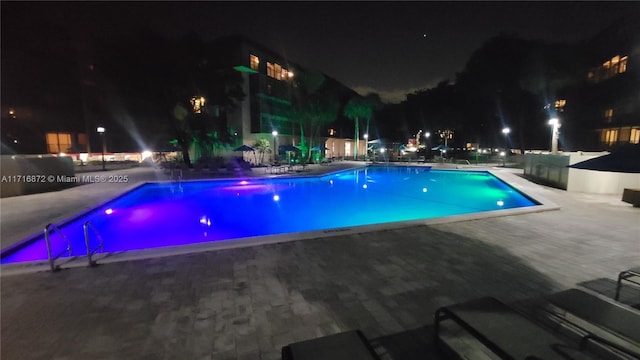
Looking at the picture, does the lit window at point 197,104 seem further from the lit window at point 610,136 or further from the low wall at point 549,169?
the lit window at point 610,136

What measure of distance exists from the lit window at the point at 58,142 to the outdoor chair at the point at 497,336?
3632 centimetres

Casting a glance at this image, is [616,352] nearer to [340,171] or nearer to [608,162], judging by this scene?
[608,162]

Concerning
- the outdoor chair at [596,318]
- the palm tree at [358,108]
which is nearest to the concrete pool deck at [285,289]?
the outdoor chair at [596,318]

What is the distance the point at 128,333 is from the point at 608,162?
16.5 ft

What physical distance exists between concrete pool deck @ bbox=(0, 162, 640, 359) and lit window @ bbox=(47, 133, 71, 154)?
96.0 ft

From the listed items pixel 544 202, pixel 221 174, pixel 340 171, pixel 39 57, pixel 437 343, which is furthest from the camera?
pixel 39 57

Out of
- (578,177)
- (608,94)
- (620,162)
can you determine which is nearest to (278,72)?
(578,177)

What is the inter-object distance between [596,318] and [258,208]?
10328 mm

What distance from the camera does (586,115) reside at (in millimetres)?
27625

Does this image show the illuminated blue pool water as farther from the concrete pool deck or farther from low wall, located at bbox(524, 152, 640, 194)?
the concrete pool deck

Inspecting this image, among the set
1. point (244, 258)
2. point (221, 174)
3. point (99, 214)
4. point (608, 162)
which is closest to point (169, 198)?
point (99, 214)

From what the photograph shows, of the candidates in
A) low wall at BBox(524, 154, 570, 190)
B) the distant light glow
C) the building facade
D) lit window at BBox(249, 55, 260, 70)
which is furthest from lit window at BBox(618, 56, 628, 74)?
the distant light glow

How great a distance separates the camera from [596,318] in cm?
245

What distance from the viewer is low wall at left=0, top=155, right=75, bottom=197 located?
12.1m
